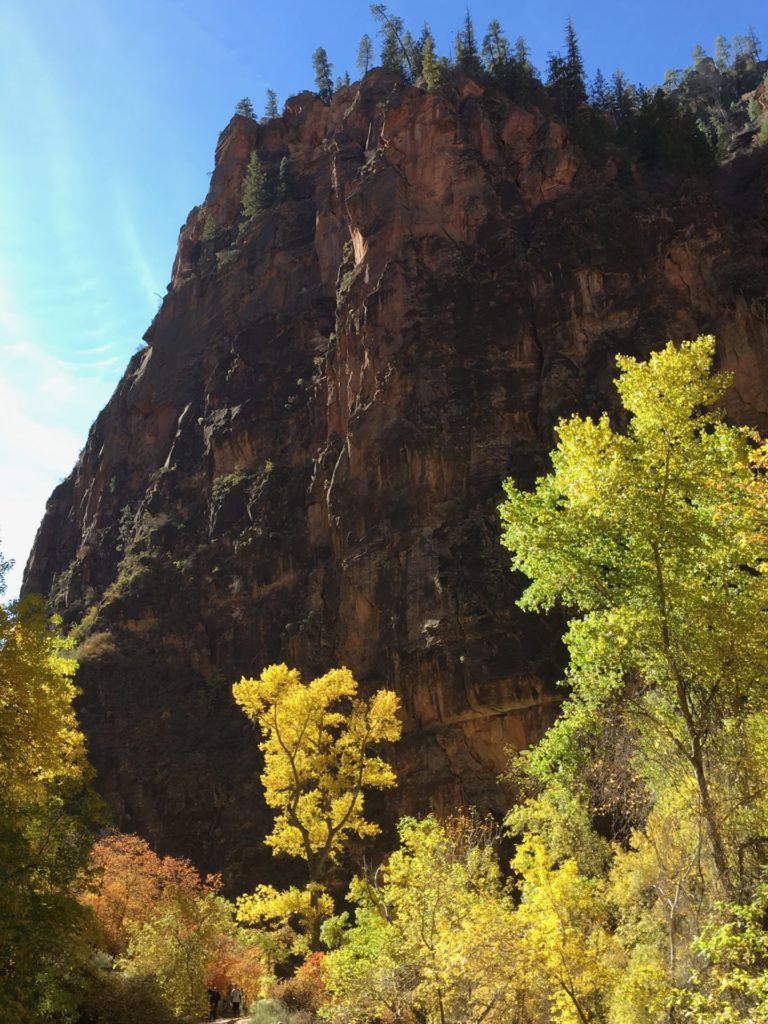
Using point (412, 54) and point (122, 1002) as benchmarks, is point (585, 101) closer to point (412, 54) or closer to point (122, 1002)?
point (412, 54)

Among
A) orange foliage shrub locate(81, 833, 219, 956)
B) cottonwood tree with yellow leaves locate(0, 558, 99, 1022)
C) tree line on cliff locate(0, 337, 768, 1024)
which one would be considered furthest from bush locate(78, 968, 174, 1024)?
orange foliage shrub locate(81, 833, 219, 956)

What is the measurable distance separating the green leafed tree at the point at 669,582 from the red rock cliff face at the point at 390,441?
2755cm

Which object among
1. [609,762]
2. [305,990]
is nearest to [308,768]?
[305,990]

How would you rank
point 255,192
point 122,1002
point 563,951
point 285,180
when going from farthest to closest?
point 285,180, point 255,192, point 122,1002, point 563,951

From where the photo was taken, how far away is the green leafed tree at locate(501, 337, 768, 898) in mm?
10703

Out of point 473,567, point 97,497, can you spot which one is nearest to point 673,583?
point 473,567

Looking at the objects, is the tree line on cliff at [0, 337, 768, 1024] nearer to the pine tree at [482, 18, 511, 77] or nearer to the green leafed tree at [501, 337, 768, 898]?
the green leafed tree at [501, 337, 768, 898]

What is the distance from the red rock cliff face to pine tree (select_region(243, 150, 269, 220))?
6.91 metres

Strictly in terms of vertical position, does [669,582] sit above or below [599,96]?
below

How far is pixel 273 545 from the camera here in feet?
179

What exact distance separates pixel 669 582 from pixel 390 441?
126 feet

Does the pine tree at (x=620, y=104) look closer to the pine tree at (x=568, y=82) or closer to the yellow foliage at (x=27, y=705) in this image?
the pine tree at (x=568, y=82)

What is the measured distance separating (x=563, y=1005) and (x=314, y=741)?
11.6 m

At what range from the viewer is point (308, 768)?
75.9 feet
